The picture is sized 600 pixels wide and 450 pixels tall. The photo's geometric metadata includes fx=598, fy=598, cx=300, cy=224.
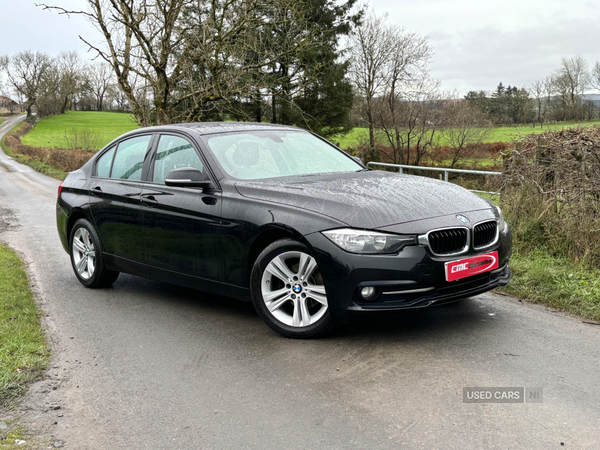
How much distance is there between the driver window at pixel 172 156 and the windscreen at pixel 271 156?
0.21m

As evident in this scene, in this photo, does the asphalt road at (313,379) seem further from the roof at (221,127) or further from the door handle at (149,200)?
the roof at (221,127)

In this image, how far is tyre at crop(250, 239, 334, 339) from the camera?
454 cm

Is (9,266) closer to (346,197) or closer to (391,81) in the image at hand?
(346,197)

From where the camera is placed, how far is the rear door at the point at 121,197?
5.99 metres

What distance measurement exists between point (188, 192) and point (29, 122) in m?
104

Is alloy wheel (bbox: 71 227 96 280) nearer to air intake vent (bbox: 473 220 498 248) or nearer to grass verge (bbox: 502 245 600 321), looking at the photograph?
air intake vent (bbox: 473 220 498 248)

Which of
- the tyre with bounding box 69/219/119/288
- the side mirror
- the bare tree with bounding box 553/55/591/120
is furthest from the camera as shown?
the bare tree with bounding box 553/55/591/120

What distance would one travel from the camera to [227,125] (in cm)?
602

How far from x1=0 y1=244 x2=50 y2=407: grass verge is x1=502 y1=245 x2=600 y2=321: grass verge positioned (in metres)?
4.38

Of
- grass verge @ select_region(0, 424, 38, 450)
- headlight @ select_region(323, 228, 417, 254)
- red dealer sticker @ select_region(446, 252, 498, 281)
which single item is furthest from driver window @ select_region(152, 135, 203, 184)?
grass verge @ select_region(0, 424, 38, 450)

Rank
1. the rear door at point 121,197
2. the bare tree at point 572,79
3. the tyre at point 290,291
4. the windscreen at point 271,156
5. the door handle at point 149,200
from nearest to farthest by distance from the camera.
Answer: the tyre at point 290,291 < the windscreen at point 271,156 < the door handle at point 149,200 < the rear door at point 121,197 < the bare tree at point 572,79

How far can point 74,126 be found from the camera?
8925cm

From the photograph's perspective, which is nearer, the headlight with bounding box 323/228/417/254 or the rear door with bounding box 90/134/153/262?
the headlight with bounding box 323/228/417/254

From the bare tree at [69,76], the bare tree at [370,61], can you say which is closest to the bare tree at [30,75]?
the bare tree at [69,76]
